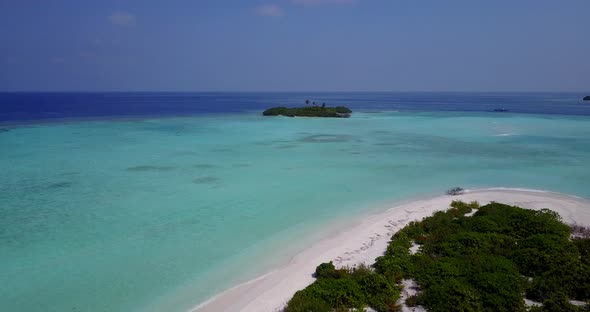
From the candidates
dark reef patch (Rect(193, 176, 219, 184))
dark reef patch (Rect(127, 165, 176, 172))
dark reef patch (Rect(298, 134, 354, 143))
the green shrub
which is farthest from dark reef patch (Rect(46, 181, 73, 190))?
dark reef patch (Rect(298, 134, 354, 143))

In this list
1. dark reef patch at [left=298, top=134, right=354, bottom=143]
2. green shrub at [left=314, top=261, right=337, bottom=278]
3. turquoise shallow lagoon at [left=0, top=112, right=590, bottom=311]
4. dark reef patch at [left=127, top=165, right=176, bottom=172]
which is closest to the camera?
green shrub at [left=314, top=261, right=337, bottom=278]

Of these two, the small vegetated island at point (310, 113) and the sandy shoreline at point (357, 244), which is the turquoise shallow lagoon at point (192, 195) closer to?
the sandy shoreline at point (357, 244)

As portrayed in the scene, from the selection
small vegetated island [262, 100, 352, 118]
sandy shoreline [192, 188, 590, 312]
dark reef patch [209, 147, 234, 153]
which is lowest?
sandy shoreline [192, 188, 590, 312]

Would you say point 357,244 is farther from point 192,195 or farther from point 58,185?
point 58,185

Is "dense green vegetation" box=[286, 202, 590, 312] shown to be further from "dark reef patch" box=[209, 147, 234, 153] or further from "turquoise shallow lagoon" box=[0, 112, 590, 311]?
"dark reef patch" box=[209, 147, 234, 153]

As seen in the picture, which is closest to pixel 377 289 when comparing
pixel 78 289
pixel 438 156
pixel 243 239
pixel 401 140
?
pixel 243 239

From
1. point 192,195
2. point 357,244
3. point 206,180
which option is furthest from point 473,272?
point 206,180
